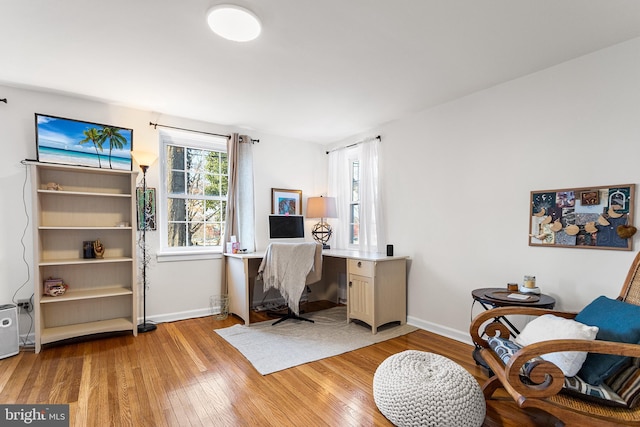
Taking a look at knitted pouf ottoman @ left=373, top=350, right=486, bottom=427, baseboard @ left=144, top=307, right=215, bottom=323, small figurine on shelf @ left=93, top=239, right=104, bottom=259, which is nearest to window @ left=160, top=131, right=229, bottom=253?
small figurine on shelf @ left=93, top=239, right=104, bottom=259

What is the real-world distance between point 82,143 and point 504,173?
13.1ft

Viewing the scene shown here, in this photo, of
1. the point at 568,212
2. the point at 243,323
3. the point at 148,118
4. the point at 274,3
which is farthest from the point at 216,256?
the point at 568,212

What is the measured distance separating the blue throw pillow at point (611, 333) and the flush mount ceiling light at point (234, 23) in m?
2.56

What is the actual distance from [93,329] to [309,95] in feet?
9.99

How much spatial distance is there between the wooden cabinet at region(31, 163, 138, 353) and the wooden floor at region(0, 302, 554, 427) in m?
0.31

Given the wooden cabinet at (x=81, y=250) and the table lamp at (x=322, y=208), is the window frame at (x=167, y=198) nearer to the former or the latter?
the wooden cabinet at (x=81, y=250)

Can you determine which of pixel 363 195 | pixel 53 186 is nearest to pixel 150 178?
pixel 53 186

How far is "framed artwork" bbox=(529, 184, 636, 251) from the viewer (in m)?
2.07

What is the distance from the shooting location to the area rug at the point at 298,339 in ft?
8.50

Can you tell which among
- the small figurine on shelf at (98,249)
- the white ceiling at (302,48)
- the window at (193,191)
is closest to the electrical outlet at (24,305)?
the small figurine on shelf at (98,249)

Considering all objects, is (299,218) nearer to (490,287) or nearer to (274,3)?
(490,287)

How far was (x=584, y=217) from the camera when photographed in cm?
226

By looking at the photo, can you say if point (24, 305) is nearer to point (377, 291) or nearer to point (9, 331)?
point (9, 331)

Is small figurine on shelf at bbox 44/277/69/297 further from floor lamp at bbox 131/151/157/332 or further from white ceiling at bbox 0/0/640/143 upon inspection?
white ceiling at bbox 0/0/640/143
